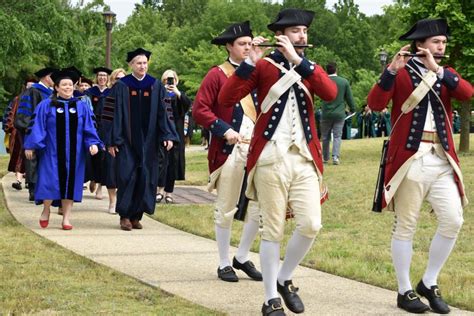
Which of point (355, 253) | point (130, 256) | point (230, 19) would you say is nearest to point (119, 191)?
point (130, 256)

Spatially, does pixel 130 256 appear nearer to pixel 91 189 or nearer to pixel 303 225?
pixel 303 225

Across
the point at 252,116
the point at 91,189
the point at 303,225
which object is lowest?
the point at 91,189

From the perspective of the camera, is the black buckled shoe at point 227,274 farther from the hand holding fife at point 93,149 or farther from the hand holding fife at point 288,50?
the hand holding fife at point 93,149

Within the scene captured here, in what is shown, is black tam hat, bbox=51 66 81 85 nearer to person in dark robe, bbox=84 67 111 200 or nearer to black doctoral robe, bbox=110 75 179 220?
black doctoral robe, bbox=110 75 179 220

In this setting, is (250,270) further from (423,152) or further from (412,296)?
(423,152)

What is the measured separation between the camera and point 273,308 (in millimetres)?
6352

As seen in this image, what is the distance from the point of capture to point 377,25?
89.5 meters

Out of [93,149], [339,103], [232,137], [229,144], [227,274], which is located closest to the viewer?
[232,137]

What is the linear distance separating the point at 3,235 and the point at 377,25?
268ft

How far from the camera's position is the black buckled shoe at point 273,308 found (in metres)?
6.32

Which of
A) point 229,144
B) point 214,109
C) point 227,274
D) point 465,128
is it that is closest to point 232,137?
point 229,144

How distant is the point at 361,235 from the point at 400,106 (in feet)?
13.5

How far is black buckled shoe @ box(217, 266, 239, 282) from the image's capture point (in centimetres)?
787

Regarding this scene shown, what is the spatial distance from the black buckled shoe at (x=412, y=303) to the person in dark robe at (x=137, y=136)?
492cm
